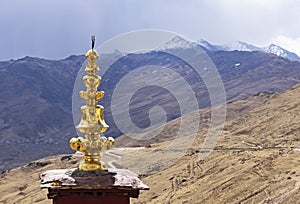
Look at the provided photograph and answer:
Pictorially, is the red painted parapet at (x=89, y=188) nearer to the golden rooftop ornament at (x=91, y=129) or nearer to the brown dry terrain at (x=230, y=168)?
the golden rooftop ornament at (x=91, y=129)

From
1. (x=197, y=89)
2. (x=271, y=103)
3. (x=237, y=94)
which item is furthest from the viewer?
(x=197, y=89)

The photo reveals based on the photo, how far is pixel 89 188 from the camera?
4234 millimetres

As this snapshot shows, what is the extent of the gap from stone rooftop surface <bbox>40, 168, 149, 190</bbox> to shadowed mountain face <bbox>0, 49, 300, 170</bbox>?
3188 inches

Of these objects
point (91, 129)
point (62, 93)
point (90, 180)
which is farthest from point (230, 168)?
point (62, 93)

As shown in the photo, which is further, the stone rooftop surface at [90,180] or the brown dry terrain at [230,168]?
the brown dry terrain at [230,168]

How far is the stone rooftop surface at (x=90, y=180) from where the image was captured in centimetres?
421

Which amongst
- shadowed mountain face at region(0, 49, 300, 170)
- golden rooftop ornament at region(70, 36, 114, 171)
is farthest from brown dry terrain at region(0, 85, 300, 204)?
shadowed mountain face at region(0, 49, 300, 170)

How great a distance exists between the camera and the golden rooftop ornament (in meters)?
4.50

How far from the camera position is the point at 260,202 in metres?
25.7

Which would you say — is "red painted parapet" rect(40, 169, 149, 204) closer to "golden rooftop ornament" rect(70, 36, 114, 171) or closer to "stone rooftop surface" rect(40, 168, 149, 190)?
"stone rooftop surface" rect(40, 168, 149, 190)

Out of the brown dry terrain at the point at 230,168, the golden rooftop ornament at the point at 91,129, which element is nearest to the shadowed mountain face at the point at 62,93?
the brown dry terrain at the point at 230,168

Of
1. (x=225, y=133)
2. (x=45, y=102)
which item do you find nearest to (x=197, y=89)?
(x=45, y=102)

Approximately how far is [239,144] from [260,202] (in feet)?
56.8

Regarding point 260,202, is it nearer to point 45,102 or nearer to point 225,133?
point 225,133
